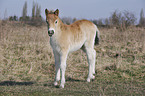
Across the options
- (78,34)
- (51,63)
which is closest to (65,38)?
(78,34)

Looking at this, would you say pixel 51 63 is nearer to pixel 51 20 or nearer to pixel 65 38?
pixel 65 38

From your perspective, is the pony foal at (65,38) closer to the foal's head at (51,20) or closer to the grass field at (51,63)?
the foal's head at (51,20)

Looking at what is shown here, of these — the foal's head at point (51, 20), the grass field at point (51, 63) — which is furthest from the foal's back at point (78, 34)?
the grass field at point (51, 63)

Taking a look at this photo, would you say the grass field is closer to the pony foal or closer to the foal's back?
the pony foal

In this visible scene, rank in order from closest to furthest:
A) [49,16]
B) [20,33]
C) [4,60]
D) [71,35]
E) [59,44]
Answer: [49,16], [59,44], [71,35], [4,60], [20,33]

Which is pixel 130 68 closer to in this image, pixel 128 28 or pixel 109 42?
pixel 109 42

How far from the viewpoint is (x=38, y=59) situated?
11.7 metres

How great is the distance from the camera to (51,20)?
633 cm

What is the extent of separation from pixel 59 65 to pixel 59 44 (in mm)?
872

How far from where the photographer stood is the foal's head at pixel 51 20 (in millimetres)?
6172

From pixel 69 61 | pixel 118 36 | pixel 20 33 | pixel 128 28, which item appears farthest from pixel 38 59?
pixel 128 28

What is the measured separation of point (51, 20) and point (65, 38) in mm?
995

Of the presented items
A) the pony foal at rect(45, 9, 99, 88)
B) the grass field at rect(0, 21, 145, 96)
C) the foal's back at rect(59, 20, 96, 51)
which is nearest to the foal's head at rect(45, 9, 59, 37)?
the pony foal at rect(45, 9, 99, 88)

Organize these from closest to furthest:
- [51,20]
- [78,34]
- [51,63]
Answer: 1. [51,20]
2. [78,34]
3. [51,63]
